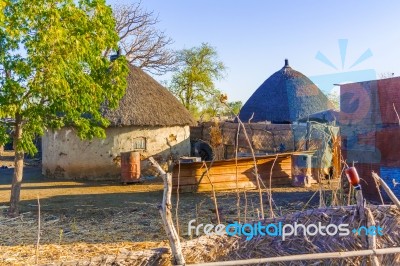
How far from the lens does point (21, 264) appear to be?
4.40m

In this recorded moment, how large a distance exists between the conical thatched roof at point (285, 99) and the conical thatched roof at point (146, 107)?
6763 millimetres

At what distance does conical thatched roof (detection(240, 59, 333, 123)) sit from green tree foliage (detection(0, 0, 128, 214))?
14.5 metres

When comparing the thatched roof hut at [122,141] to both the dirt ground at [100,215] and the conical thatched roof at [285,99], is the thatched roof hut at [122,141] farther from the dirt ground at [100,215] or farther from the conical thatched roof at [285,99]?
the conical thatched roof at [285,99]

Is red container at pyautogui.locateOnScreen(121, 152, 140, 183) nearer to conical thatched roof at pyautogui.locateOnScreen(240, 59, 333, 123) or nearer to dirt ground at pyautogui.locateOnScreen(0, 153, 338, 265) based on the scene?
dirt ground at pyautogui.locateOnScreen(0, 153, 338, 265)

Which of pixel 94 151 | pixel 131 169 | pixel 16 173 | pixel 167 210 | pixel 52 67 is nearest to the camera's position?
pixel 167 210

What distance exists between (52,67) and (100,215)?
9.63 ft

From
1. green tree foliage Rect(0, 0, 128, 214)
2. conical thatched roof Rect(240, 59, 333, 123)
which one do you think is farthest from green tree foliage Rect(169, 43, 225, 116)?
green tree foliage Rect(0, 0, 128, 214)

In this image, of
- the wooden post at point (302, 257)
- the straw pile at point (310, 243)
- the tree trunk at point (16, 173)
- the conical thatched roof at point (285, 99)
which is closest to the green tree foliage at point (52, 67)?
the tree trunk at point (16, 173)

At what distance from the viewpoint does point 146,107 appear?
50.5 ft

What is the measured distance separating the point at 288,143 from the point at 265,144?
87 centimetres

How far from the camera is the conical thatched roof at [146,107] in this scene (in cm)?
1467

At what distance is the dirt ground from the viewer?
18.2ft

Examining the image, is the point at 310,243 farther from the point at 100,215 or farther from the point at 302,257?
the point at 100,215

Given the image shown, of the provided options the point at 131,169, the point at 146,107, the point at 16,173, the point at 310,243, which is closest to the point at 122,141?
the point at 146,107
